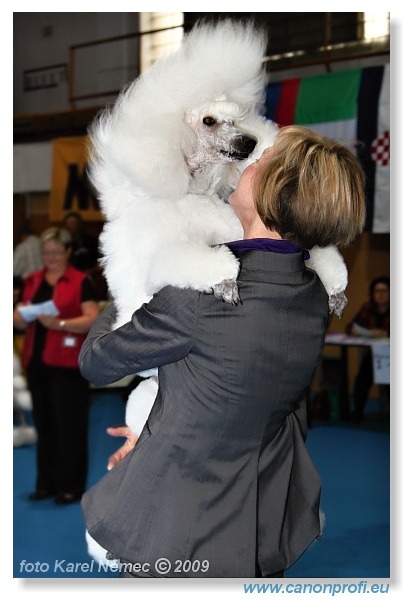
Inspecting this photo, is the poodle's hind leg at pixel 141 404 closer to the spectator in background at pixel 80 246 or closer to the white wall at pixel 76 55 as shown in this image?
the spectator in background at pixel 80 246

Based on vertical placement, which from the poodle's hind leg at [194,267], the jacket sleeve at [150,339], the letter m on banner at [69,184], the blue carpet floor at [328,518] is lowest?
the blue carpet floor at [328,518]

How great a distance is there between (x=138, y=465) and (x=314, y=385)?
478cm

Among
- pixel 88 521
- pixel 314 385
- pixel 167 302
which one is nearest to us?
pixel 167 302

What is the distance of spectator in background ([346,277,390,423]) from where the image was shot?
520 centimetres

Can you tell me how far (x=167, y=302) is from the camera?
108 cm

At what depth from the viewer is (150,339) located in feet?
3.54

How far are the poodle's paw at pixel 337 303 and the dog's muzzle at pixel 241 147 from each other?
38cm

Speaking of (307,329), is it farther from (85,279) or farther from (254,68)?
(85,279)

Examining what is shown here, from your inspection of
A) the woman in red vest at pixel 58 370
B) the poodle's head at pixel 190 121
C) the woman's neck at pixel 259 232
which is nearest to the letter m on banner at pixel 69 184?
the woman in red vest at pixel 58 370

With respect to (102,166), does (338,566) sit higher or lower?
lower

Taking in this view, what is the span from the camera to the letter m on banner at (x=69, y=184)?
6238mm

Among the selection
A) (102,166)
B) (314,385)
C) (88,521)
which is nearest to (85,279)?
(102,166)

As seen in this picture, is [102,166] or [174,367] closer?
[174,367]
